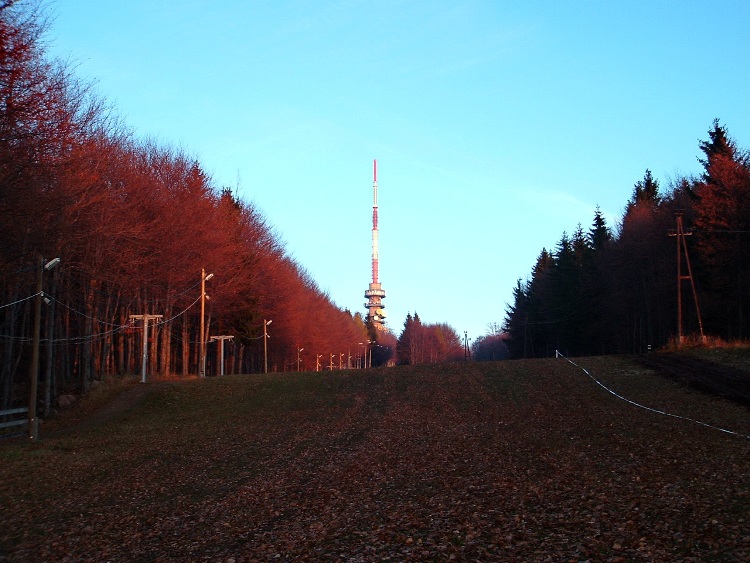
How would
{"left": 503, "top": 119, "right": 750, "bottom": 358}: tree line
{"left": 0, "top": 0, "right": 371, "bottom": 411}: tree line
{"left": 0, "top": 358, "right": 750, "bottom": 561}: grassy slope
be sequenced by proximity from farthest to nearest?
{"left": 503, "top": 119, "right": 750, "bottom": 358}: tree line
{"left": 0, "top": 0, "right": 371, "bottom": 411}: tree line
{"left": 0, "top": 358, "right": 750, "bottom": 561}: grassy slope

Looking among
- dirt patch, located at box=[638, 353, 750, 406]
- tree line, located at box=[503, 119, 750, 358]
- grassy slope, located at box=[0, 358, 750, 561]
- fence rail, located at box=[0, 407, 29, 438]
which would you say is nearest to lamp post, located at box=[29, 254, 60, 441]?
fence rail, located at box=[0, 407, 29, 438]

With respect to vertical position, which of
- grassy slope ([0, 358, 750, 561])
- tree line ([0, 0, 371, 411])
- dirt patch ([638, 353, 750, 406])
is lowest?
grassy slope ([0, 358, 750, 561])

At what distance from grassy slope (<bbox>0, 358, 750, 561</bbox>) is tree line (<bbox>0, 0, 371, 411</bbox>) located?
7.82 meters

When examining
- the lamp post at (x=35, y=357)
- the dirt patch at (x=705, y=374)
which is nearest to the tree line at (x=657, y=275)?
the dirt patch at (x=705, y=374)

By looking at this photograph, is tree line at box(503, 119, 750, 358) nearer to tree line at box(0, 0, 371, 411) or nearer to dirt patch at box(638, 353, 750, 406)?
dirt patch at box(638, 353, 750, 406)

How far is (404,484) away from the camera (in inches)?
528

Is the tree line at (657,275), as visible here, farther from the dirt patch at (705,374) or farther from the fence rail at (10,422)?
the fence rail at (10,422)

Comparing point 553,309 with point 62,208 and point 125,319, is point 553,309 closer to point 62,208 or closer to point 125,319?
point 125,319

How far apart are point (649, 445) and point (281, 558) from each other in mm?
9854

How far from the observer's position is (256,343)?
71.6m

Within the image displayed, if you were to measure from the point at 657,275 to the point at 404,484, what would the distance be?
172 ft

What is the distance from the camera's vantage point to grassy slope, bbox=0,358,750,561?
9234 mm

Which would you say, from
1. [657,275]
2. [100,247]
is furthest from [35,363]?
[657,275]

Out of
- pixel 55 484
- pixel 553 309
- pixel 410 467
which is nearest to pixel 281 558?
pixel 410 467
